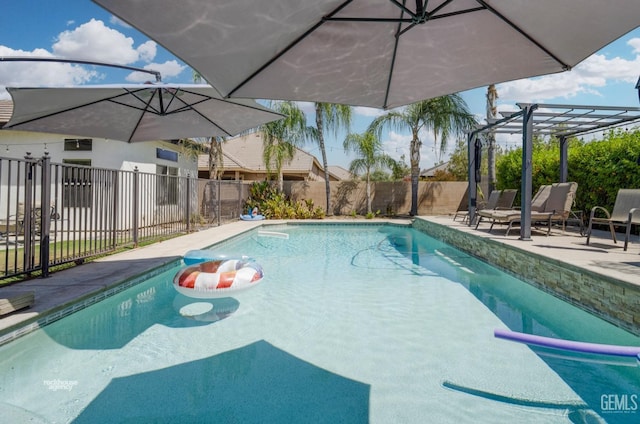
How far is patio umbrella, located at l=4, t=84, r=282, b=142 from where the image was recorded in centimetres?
478

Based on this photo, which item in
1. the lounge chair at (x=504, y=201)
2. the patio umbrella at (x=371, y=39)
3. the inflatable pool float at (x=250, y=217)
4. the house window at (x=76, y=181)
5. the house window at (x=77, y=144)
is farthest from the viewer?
the inflatable pool float at (x=250, y=217)

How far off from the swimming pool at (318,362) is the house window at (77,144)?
26.1ft

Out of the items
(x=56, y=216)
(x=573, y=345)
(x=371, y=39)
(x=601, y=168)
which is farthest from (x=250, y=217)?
(x=573, y=345)

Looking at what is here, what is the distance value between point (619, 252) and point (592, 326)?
7.16 ft

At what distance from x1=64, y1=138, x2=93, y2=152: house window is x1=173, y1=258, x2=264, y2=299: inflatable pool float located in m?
9.16

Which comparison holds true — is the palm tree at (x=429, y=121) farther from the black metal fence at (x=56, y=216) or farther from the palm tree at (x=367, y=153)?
the black metal fence at (x=56, y=216)

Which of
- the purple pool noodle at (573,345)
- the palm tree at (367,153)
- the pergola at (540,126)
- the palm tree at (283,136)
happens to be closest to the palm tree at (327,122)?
the palm tree at (283,136)

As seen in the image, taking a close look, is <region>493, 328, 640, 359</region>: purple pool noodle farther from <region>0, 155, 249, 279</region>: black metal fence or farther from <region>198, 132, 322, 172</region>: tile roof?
<region>198, 132, 322, 172</region>: tile roof

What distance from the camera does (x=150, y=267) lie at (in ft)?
17.9

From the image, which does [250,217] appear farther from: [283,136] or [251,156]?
[251,156]

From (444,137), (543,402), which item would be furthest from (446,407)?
(444,137)

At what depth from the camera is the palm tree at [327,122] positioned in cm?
1720

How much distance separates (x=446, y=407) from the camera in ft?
7.97

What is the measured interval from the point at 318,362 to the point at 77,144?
11.4 m
